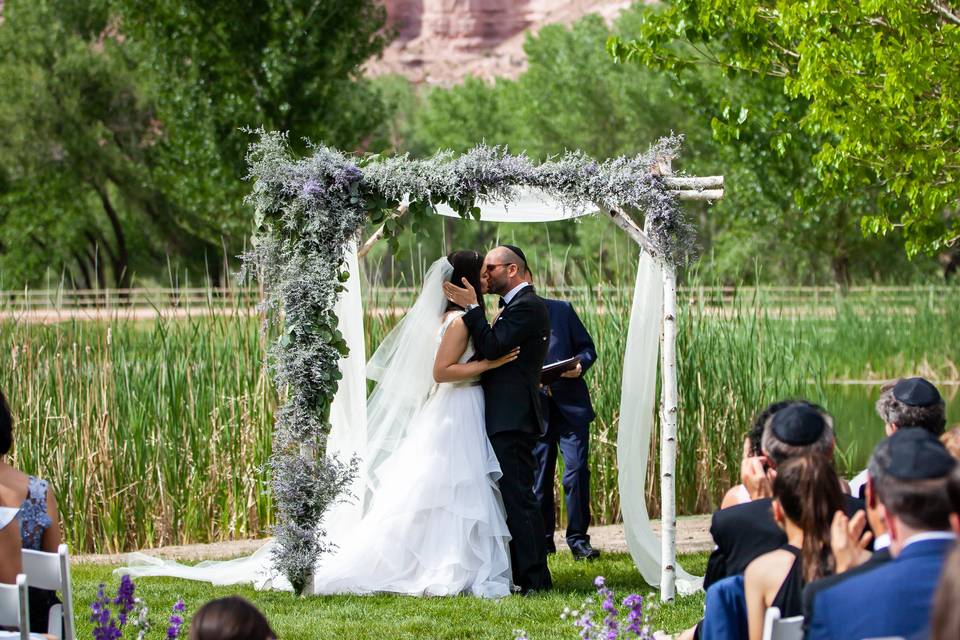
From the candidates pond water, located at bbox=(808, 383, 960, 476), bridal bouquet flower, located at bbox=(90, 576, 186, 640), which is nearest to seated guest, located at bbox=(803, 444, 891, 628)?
bridal bouquet flower, located at bbox=(90, 576, 186, 640)

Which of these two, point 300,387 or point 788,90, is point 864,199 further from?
point 300,387

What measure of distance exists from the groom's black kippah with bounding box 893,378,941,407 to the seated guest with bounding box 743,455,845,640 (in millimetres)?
1095

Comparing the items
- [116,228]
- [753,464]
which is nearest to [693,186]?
[753,464]

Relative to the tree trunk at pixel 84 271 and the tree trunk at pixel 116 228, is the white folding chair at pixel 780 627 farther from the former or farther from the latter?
the tree trunk at pixel 84 271

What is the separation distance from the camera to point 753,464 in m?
3.43

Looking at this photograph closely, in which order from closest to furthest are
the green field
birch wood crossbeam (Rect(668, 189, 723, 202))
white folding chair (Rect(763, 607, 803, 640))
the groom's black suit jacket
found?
white folding chair (Rect(763, 607, 803, 640)), birch wood crossbeam (Rect(668, 189, 723, 202)), the groom's black suit jacket, the green field

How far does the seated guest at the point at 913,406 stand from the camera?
379 cm

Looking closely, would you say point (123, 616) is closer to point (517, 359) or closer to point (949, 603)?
point (517, 359)

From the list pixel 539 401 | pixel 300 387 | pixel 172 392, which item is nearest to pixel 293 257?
pixel 300 387

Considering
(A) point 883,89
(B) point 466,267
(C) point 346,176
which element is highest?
(A) point 883,89

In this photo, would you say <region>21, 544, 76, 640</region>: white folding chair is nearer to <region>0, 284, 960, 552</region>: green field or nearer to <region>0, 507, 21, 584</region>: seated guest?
<region>0, 507, 21, 584</region>: seated guest

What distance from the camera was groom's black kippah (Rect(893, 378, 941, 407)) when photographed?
379 cm

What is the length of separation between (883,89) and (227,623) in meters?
6.84

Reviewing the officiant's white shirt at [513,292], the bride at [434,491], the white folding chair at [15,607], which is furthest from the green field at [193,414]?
the white folding chair at [15,607]
